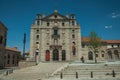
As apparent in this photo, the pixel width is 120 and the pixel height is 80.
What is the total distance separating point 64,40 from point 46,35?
6.25 meters

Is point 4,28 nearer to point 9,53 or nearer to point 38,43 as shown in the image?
point 38,43

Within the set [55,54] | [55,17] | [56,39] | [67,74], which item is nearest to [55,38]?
[56,39]

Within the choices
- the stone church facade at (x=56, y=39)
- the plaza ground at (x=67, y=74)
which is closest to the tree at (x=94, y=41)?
the stone church facade at (x=56, y=39)

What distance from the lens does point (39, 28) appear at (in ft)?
146

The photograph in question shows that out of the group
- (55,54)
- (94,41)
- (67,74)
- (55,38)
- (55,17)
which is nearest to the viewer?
(67,74)

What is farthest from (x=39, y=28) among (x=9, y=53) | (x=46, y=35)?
(x=9, y=53)

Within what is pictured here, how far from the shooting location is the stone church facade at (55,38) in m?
42.8

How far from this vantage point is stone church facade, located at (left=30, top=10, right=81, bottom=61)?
42.8 m

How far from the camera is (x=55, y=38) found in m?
43.8

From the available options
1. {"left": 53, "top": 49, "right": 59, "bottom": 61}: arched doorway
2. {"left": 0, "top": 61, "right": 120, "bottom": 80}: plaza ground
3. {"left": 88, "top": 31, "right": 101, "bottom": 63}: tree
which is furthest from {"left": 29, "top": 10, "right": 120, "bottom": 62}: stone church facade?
{"left": 0, "top": 61, "right": 120, "bottom": 80}: plaza ground

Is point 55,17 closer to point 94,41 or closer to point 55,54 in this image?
point 55,54

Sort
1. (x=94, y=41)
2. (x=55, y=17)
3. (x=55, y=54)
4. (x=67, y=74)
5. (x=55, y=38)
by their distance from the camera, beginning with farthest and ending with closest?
(x=55, y=17) → (x=55, y=38) → (x=55, y=54) → (x=94, y=41) → (x=67, y=74)

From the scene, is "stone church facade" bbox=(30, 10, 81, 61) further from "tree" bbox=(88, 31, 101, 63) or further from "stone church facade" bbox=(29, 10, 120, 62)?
"tree" bbox=(88, 31, 101, 63)

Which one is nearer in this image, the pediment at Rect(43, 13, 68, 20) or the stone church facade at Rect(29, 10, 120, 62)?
the stone church facade at Rect(29, 10, 120, 62)
